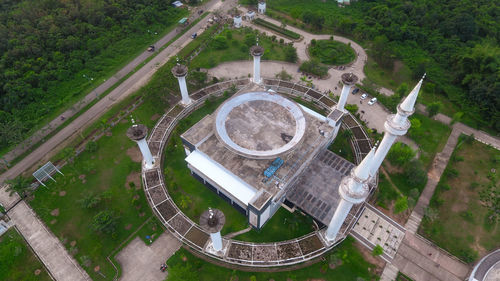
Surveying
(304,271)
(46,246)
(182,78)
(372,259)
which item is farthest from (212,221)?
(182,78)

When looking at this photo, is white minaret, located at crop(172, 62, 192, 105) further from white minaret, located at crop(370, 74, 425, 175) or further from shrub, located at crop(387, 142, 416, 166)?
shrub, located at crop(387, 142, 416, 166)

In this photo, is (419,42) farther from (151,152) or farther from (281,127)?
(151,152)

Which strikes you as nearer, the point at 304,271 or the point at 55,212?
the point at 304,271

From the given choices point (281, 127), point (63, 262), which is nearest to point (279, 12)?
point (281, 127)

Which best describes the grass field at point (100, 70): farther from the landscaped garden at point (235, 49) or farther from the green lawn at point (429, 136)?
the green lawn at point (429, 136)

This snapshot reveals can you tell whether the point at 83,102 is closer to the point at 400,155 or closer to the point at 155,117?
the point at 155,117

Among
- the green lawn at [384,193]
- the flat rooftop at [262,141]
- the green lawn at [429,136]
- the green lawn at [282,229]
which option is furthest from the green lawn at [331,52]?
the green lawn at [282,229]
